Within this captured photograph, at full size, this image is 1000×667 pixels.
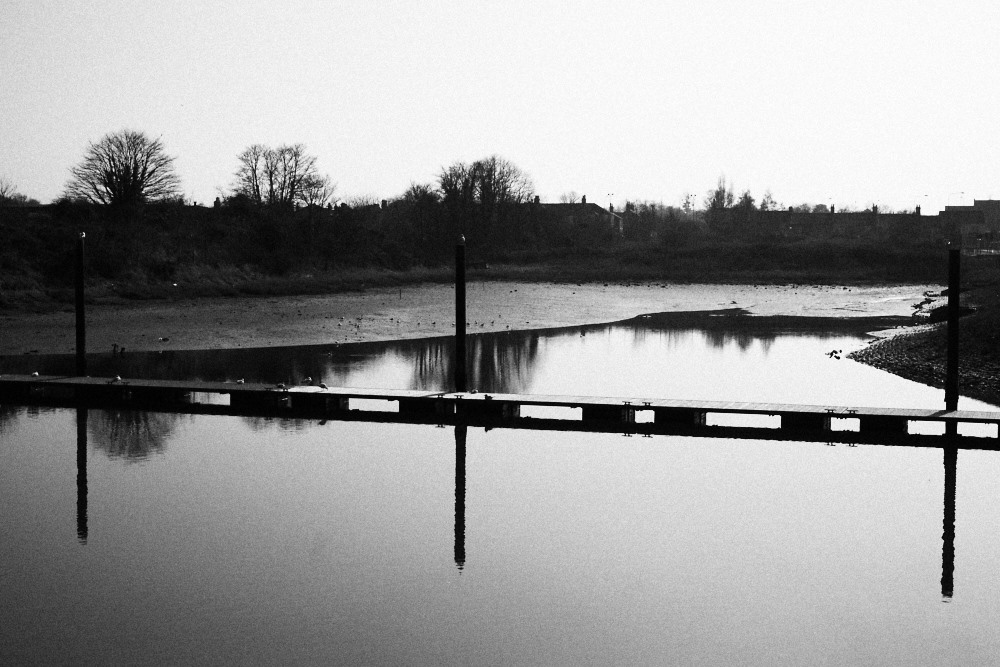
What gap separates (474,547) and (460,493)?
237 cm

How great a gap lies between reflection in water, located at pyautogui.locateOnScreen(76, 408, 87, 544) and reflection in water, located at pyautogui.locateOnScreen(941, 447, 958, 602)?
829 cm

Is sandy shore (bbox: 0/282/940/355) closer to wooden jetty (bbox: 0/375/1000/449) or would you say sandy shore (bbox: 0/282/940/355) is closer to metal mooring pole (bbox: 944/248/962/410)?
wooden jetty (bbox: 0/375/1000/449)

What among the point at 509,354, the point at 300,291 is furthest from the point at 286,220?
the point at 509,354

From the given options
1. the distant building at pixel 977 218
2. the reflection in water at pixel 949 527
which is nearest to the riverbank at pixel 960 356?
A: the reflection in water at pixel 949 527

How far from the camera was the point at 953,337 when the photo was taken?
1723 cm

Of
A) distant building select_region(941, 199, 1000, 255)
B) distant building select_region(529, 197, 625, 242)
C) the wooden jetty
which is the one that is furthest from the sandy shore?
distant building select_region(941, 199, 1000, 255)

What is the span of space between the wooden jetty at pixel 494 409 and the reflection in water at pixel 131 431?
539 millimetres

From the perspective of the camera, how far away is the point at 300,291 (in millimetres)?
45875

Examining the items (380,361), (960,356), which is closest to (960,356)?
(960,356)

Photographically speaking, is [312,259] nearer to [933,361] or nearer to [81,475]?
[933,361]

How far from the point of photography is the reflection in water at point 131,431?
16.2 metres

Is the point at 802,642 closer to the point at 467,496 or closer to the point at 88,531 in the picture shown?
the point at 467,496

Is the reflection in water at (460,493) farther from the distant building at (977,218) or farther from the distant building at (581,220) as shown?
the distant building at (977,218)

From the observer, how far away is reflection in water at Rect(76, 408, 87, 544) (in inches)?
471
